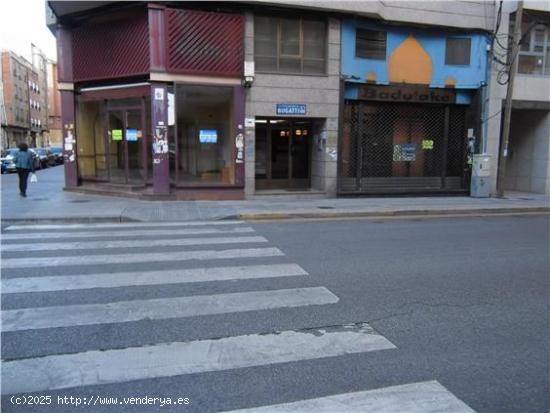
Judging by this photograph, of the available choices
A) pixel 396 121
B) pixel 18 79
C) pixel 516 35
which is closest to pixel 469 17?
A: pixel 516 35

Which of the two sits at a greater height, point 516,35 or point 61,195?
point 516,35

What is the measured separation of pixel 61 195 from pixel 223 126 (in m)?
5.96

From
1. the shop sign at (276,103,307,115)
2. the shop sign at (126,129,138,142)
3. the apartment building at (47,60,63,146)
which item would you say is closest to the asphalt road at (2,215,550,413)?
the shop sign at (126,129,138,142)

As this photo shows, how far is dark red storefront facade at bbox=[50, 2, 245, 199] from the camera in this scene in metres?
14.5

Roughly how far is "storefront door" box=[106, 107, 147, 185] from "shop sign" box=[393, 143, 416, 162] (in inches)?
354

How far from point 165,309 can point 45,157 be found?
3751cm

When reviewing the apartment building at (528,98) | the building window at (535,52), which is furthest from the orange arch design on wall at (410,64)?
the building window at (535,52)

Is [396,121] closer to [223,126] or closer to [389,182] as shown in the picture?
[389,182]

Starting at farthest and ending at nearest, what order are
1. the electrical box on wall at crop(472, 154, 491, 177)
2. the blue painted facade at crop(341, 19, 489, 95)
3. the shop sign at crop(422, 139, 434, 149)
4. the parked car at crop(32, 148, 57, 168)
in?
the parked car at crop(32, 148, 57, 168) → the shop sign at crop(422, 139, 434, 149) → the electrical box on wall at crop(472, 154, 491, 177) → the blue painted facade at crop(341, 19, 489, 95)

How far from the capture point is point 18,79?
7075 centimetres

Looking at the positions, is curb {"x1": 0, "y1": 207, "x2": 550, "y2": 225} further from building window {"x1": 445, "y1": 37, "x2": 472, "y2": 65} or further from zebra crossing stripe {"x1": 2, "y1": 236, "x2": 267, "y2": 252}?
building window {"x1": 445, "y1": 37, "x2": 472, "y2": 65}

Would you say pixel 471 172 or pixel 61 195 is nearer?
pixel 61 195

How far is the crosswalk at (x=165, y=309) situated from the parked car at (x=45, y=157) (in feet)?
102

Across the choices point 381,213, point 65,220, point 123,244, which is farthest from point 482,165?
point 65,220
